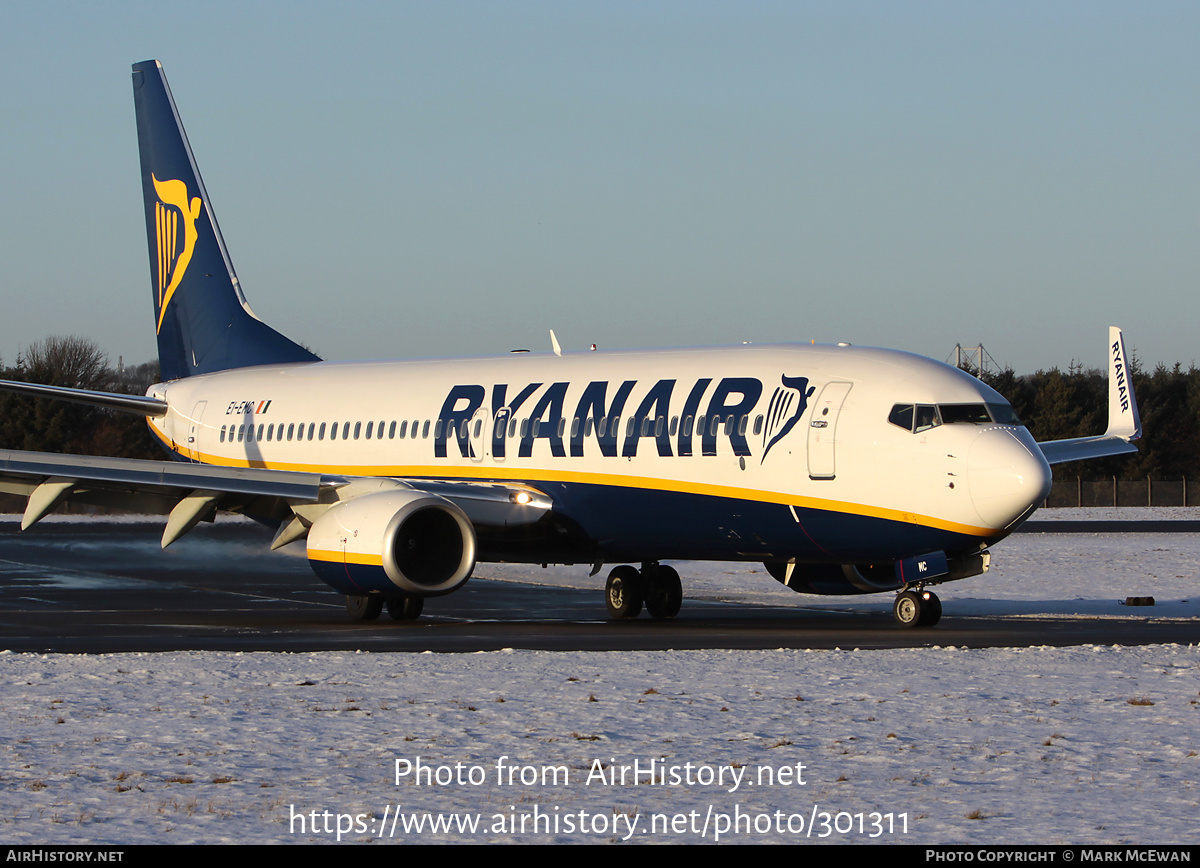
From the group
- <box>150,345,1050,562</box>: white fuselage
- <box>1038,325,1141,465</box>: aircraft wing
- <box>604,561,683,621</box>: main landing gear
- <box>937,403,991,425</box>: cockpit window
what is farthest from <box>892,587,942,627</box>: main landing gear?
<box>1038,325,1141,465</box>: aircraft wing

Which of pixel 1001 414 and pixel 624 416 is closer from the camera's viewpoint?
pixel 1001 414

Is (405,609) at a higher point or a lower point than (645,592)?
lower

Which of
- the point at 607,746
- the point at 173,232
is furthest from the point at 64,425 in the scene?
the point at 607,746

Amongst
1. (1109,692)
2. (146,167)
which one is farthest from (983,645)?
(146,167)

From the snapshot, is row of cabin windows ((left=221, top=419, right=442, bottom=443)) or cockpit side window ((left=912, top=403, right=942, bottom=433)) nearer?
cockpit side window ((left=912, top=403, right=942, bottom=433))

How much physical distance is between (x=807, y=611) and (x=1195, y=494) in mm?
55594

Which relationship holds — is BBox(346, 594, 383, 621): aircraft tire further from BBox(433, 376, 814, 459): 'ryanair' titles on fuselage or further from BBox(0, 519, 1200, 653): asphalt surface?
BBox(433, 376, 814, 459): 'ryanair' titles on fuselage

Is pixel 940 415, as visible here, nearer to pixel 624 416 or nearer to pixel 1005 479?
pixel 1005 479

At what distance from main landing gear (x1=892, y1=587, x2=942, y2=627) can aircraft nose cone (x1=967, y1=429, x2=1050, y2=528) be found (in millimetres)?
1850

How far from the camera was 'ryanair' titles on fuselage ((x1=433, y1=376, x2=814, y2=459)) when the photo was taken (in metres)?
21.0

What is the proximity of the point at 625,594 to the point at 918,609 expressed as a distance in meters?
5.25

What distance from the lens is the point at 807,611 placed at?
Answer: 25.3 metres

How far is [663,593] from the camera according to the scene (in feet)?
79.0

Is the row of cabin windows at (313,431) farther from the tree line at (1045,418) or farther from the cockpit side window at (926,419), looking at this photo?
the tree line at (1045,418)
